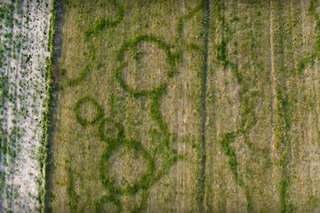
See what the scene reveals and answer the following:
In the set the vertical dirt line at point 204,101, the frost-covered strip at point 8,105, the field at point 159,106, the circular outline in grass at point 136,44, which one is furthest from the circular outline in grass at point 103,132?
the frost-covered strip at point 8,105

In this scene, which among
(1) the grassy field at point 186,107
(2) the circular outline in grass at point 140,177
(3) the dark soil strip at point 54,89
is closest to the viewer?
(1) the grassy field at point 186,107

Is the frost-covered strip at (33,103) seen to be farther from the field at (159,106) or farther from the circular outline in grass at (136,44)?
the circular outline in grass at (136,44)

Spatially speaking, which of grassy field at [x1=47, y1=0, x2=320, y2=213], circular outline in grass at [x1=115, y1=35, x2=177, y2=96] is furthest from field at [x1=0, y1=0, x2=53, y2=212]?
circular outline in grass at [x1=115, y1=35, x2=177, y2=96]

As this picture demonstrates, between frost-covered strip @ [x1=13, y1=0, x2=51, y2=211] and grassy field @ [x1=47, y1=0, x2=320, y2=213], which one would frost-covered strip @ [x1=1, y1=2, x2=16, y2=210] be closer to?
frost-covered strip @ [x1=13, y1=0, x2=51, y2=211]

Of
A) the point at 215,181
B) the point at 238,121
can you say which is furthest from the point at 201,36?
the point at 215,181

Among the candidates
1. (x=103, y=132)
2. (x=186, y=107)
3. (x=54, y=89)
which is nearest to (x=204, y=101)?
(x=186, y=107)

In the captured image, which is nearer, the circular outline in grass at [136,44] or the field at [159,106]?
the field at [159,106]

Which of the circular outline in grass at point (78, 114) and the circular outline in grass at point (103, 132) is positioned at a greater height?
the circular outline in grass at point (78, 114)

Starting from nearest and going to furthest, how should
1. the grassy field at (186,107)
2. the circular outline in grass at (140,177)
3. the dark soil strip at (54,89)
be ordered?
1. the grassy field at (186,107)
2. the circular outline in grass at (140,177)
3. the dark soil strip at (54,89)
